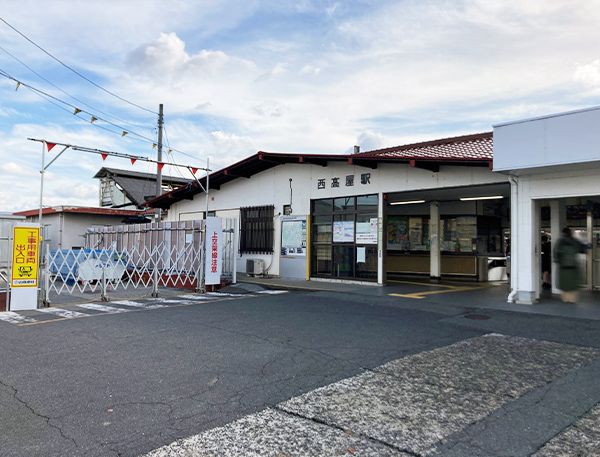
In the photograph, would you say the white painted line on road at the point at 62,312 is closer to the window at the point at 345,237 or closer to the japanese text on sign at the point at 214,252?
the japanese text on sign at the point at 214,252

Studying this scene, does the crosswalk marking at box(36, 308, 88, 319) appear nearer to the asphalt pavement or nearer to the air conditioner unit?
the asphalt pavement

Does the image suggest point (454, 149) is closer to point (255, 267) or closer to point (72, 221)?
point (255, 267)

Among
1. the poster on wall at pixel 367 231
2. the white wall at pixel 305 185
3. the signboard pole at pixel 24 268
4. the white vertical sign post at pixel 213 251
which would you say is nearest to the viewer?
the signboard pole at pixel 24 268

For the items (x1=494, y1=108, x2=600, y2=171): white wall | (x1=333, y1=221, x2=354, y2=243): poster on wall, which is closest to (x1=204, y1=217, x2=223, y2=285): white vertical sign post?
(x1=333, y1=221, x2=354, y2=243): poster on wall

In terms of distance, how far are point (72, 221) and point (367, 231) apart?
55.8 ft

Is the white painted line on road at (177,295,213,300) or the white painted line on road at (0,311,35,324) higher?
the white painted line on road at (177,295,213,300)

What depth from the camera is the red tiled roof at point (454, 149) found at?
11.3 m

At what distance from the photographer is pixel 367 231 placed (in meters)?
14.0

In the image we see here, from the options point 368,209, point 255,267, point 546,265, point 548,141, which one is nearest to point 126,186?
point 255,267

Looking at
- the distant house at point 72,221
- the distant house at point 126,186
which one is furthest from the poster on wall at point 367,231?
the distant house at point 126,186

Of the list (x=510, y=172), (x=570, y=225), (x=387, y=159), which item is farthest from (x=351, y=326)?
(x=570, y=225)

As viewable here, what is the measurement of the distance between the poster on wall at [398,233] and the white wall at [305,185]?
4.80 meters

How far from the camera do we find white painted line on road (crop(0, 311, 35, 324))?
327 inches

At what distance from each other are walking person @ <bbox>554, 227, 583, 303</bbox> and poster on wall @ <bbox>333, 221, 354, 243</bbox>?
706cm
